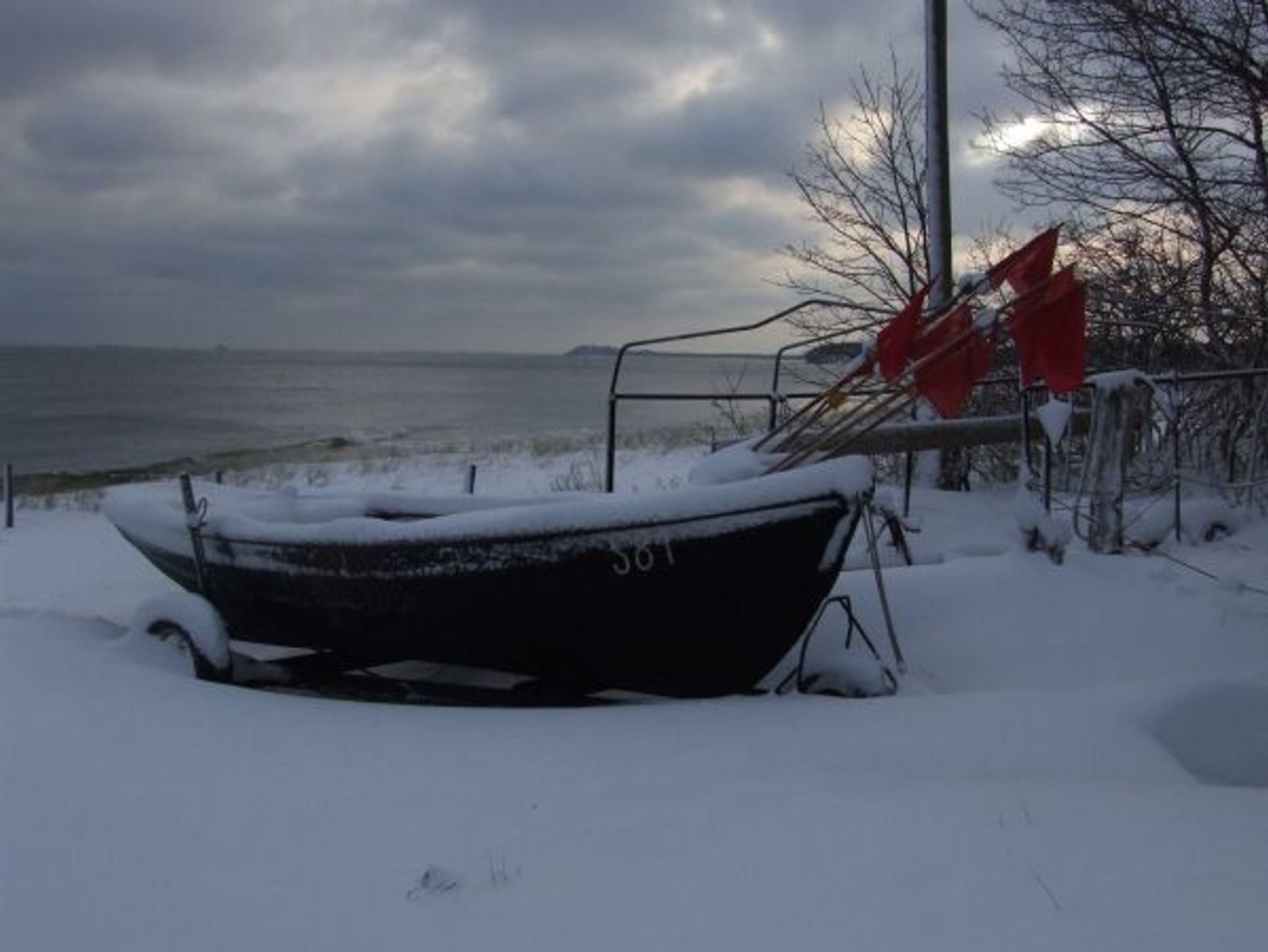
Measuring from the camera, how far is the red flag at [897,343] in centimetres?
532

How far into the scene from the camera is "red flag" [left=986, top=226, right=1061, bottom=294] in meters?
5.29

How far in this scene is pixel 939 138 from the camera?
9781 mm

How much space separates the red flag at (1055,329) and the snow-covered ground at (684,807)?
109cm

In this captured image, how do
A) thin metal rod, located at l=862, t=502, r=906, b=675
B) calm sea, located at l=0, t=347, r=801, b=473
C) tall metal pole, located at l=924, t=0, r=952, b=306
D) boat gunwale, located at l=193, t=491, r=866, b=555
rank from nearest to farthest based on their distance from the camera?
boat gunwale, located at l=193, t=491, r=866, b=555 → thin metal rod, located at l=862, t=502, r=906, b=675 → tall metal pole, located at l=924, t=0, r=952, b=306 → calm sea, located at l=0, t=347, r=801, b=473

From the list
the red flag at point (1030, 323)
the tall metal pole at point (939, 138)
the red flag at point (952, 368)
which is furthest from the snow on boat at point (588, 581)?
the tall metal pole at point (939, 138)

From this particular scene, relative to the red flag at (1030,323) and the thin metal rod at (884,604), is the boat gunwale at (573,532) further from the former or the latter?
the red flag at (1030,323)

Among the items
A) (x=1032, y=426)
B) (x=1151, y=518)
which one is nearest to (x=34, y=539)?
(x=1032, y=426)

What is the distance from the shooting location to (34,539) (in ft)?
36.3

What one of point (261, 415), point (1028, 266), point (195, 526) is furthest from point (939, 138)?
point (261, 415)

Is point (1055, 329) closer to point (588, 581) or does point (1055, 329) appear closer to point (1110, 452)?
point (1110, 452)

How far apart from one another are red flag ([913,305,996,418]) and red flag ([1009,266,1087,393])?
0.67ft

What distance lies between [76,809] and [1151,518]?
575 cm

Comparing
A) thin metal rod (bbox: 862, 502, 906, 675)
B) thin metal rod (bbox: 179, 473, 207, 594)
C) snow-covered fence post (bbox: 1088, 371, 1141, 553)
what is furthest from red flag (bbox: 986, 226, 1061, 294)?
thin metal rod (bbox: 179, 473, 207, 594)

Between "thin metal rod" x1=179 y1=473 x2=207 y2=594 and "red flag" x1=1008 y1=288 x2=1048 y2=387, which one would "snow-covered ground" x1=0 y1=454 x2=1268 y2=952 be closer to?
"thin metal rod" x1=179 y1=473 x2=207 y2=594
